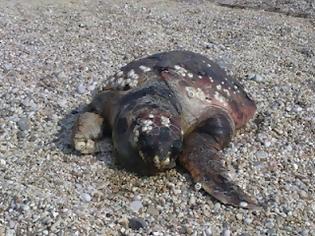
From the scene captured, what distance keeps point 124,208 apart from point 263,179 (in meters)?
1.14

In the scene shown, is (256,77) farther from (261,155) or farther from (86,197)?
(86,197)

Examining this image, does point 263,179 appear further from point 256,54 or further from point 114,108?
point 256,54

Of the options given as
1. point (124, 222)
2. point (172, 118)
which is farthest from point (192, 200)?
point (172, 118)

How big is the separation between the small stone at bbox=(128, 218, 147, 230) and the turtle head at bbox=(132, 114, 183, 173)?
1.55 feet

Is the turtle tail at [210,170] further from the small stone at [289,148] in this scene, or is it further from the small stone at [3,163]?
the small stone at [3,163]

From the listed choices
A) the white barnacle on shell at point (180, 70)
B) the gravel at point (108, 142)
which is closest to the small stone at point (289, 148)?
the gravel at point (108, 142)

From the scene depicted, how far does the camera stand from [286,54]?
7.57 meters

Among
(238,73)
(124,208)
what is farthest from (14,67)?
(124,208)

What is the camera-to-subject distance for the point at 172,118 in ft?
15.6

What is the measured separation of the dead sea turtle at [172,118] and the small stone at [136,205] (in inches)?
12.0

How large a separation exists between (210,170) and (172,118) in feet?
1.59

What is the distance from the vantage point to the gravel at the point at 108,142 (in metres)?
4.27

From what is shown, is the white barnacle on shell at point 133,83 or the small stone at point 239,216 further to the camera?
the white barnacle on shell at point 133,83

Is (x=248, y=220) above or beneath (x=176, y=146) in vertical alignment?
beneath
